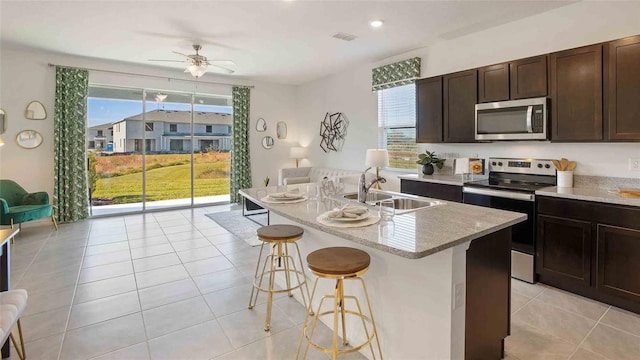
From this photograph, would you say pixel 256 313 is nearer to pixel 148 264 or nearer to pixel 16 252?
pixel 148 264

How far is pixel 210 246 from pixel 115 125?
3623 mm

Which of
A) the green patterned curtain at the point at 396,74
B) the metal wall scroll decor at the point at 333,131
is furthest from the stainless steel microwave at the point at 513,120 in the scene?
the metal wall scroll decor at the point at 333,131

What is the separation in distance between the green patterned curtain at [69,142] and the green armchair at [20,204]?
1.34 ft

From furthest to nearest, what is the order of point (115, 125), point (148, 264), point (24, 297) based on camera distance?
point (115, 125) → point (148, 264) → point (24, 297)

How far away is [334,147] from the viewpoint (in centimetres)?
674

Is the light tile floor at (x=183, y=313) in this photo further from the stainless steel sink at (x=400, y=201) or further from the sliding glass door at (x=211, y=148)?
the sliding glass door at (x=211, y=148)

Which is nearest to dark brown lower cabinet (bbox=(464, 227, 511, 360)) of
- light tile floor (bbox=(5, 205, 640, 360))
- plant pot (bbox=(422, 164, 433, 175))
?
light tile floor (bbox=(5, 205, 640, 360))

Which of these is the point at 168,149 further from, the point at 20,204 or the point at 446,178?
the point at 446,178

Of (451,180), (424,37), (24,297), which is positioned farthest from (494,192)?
(24,297)

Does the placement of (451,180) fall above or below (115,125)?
below

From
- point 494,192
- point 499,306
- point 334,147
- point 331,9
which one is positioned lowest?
point 499,306

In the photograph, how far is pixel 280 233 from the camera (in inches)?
95.3

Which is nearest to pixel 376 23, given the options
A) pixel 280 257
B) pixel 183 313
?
pixel 280 257

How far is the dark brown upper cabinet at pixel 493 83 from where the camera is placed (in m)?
3.48
